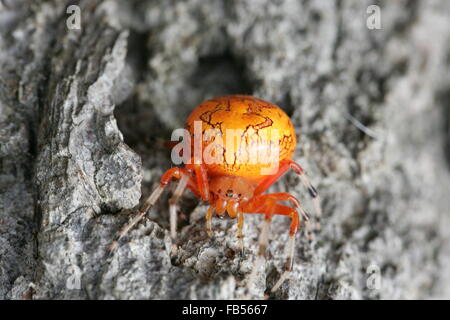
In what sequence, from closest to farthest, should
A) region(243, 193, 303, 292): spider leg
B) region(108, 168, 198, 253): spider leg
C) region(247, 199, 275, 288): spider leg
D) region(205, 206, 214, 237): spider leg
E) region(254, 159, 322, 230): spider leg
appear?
region(108, 168, 198, 253): spider leg → region(247, 199, 275, 288): spider leg → region(243, 193, 303, 292): spider leg → region(205, 206, 214, 237): spider leg → region(254, 159, 322, 230): spider leg

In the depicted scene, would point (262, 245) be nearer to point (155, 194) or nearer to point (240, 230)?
point (240, 230)

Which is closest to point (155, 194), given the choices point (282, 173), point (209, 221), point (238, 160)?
point (209, 221)

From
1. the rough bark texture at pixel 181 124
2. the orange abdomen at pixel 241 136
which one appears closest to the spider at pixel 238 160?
the orange abdomen at pixel 241 136

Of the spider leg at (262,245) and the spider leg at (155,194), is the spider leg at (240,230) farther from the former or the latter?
the spider leg at (155,194)

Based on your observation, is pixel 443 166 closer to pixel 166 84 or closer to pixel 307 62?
pixel 307 62

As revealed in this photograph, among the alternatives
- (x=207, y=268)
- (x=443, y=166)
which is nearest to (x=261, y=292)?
(x=207, y=268)

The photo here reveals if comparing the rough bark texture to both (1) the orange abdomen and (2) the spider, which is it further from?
(1) the orange abdomen

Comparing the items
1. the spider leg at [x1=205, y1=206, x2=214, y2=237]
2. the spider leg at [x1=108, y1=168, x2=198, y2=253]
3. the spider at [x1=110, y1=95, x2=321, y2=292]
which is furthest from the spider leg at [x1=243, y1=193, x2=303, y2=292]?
the spider leg at [x1=108, y1=168, x2=198, y2=253]
